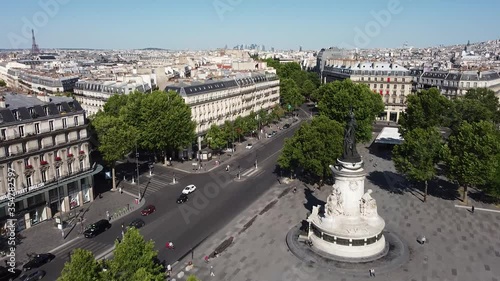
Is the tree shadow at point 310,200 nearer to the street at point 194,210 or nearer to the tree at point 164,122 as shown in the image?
the street at point 194,210

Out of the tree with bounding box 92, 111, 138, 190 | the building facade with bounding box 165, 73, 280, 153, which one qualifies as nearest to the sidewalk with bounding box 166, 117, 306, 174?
the building facade with bounding box 165, 73, 280, 153

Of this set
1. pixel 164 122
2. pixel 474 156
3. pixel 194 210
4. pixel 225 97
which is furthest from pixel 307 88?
pixel 194 210

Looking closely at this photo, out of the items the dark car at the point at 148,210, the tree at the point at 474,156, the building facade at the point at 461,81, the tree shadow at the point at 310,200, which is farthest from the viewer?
the building facade at the point at 461,81

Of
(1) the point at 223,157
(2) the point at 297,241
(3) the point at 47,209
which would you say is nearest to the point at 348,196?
(2) the point at 297,241

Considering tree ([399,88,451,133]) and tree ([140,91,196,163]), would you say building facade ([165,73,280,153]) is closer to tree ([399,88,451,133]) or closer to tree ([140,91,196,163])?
tree ([140,91,196,163])

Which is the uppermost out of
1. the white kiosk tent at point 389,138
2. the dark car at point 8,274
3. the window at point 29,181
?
the window at point 29,181

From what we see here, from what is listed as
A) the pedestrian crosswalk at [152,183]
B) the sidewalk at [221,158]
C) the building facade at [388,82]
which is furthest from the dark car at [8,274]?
the building facade at [388,82]

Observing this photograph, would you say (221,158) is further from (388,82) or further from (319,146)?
(388,82)
